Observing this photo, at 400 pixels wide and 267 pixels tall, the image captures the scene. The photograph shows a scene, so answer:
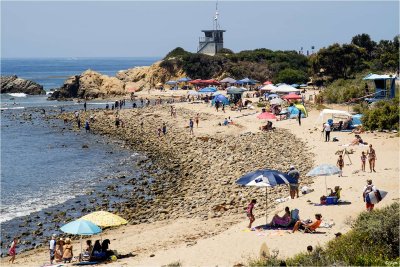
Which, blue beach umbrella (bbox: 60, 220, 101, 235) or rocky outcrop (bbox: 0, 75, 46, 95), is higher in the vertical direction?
rocky outcrop (bbox: 0, 75, 46, 95)

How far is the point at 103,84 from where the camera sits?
3155 inches

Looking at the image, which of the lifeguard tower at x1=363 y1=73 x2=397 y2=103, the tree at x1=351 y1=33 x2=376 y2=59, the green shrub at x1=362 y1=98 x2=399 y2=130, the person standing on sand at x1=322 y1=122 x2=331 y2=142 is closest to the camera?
the person standing on sand at x1=322 y1=122 x2=331 y2=142

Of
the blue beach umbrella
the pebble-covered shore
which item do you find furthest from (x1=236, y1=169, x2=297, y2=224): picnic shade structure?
the blue beach umbrella

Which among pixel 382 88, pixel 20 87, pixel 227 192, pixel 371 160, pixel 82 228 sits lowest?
pixel 227 192

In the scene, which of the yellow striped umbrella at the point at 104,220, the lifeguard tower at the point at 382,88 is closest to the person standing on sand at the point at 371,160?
the yellow striped umbrella at the point at 104,220

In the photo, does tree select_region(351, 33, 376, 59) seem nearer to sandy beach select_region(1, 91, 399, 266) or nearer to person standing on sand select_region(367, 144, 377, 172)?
sandy beach select_region(1, 91, 399, 266)

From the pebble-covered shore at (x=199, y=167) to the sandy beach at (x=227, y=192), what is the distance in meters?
0.06

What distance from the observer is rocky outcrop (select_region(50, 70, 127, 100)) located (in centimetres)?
7862

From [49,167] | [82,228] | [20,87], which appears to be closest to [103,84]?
[20,87]

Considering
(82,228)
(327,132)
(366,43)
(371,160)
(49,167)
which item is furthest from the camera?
(366,43)

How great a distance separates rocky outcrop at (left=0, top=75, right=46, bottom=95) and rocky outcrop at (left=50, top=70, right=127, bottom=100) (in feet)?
37.6

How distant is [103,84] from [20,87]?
18.9m

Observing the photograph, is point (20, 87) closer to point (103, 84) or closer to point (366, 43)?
point (103, 84)

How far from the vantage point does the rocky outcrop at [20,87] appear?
90.6 meters
